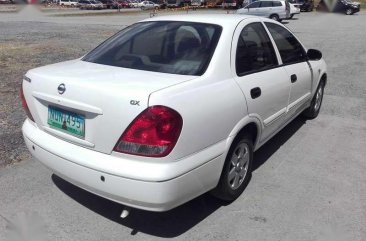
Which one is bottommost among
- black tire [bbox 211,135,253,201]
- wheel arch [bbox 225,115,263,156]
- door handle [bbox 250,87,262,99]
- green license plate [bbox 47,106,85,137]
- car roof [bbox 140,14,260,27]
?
black tire [bbox 211,135,253,201]

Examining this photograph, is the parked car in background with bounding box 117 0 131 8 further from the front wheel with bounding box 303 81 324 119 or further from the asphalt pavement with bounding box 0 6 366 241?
the asphalt pavement with bounding box 0 6 366 241

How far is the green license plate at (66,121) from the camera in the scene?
2756 mm

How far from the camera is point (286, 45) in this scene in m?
4.38

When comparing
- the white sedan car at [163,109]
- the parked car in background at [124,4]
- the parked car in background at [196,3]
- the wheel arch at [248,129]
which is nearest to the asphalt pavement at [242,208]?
the white sedan car at [163,109]

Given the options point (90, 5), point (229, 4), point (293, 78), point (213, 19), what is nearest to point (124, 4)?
point (90, 5)

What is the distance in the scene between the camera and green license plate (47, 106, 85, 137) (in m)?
2.76

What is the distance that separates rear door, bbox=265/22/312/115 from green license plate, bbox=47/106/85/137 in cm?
237

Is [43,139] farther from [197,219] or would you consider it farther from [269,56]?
[269,56]

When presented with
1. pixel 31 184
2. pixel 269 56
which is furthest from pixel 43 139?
pixel 269 56

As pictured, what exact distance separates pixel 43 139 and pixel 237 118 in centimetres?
160

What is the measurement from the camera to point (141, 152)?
2.54m

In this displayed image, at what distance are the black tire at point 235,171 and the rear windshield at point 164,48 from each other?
76cm

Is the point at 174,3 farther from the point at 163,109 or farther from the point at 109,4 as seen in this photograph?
the point at 163,109

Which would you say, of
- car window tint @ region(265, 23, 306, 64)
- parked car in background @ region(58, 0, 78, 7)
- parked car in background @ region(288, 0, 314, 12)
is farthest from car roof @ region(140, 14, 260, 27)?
parked car in background @ region(58, 0, 78, 7)
